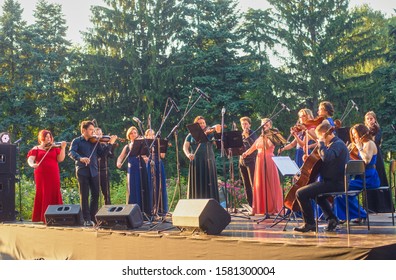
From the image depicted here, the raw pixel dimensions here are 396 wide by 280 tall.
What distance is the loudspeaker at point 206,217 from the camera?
6203mm

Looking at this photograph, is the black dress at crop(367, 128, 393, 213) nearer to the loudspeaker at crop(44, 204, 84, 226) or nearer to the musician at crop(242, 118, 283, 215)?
the musician at crop(242, 118, 283, 215)

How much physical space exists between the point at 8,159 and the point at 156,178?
2.56m

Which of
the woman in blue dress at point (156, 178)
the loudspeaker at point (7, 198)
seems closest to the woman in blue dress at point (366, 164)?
the woman in blue dress at point (156, 178)

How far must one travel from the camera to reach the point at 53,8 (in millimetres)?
24094

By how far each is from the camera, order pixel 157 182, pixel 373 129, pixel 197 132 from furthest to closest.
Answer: pixel 157 182 < pixel 197 132 < pixel 373 129

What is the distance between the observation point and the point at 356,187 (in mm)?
6746

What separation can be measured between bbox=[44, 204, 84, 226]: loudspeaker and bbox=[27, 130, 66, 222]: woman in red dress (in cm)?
75

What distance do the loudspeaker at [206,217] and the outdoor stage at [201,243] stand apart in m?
0.12

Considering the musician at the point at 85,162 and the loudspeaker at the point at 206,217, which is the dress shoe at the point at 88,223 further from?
the loudspeaker at the point at 206,217

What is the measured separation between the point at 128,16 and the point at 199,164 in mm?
16364

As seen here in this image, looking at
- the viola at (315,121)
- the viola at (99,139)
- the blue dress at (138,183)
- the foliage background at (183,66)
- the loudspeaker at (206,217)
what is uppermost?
the foliage background at (183,66)

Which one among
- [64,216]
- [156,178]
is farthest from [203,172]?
[64,216]

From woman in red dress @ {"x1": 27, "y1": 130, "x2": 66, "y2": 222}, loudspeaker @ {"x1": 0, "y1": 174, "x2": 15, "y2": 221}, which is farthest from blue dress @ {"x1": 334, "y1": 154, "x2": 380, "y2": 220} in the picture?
loudspeaker @ {"x1": 0, "y1": 174, "x2": 15, "y2": 221}

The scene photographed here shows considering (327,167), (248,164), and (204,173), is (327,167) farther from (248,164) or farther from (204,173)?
(248,164)
